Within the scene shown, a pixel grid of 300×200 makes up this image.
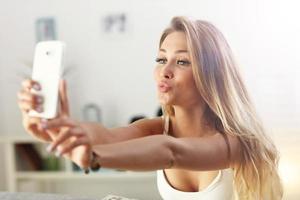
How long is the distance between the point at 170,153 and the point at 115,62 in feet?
4.76

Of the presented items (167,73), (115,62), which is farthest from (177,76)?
(115,62)

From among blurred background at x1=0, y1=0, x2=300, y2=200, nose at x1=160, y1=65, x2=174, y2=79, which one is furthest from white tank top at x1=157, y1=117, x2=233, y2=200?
blurred background at x1=0, y1=0, x2=300, y2=200

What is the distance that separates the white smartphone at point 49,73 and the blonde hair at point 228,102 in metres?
0.18

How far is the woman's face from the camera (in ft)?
1.84

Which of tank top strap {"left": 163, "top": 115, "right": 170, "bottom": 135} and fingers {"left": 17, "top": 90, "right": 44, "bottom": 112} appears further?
tank top strap {"left": 163, "top": 115, "right": 170, "bottom": 135}

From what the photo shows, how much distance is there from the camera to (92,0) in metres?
1.94

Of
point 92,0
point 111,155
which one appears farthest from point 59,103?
point 92,0

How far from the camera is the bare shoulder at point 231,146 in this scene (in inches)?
22.5

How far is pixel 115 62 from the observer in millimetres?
1938

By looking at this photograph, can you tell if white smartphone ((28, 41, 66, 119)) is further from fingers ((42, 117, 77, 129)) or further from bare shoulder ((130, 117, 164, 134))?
bare shoulder ((130, 117, 164, 134))

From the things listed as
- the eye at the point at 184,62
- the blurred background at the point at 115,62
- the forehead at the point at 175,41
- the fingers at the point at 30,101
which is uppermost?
the forehead at the point at 175,41

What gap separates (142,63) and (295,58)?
2.00 feet

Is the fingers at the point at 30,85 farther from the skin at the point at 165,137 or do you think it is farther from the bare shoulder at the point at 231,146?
the bare shoulder at the point at 231,146

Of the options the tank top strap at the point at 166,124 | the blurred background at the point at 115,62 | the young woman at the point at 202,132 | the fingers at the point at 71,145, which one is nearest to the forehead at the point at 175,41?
the young woman at the point at 202,132
